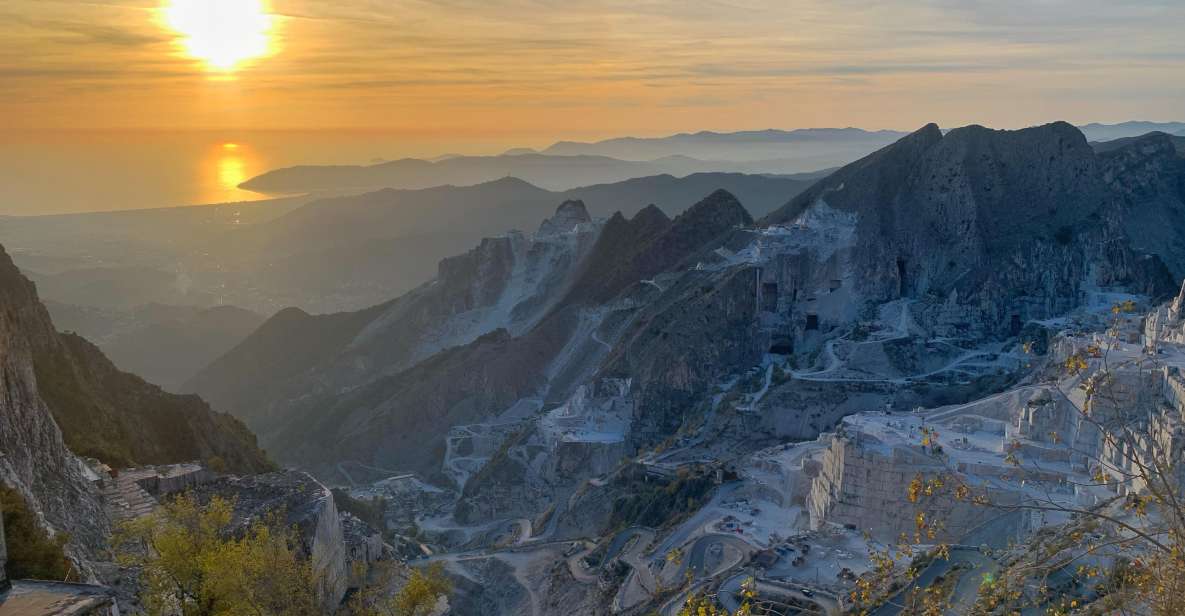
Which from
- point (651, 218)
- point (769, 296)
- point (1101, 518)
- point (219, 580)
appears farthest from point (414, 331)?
point (1101, 518)

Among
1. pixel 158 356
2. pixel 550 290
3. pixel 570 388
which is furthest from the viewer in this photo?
pixel 158 356

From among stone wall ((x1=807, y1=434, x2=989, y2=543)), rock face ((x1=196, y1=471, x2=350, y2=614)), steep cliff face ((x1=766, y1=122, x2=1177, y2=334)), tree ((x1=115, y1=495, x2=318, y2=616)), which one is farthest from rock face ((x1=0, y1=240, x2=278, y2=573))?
steep cliff face ((x1=766, y1=122, x2=1177, y2=334))

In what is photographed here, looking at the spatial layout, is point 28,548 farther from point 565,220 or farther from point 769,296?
point 565,220

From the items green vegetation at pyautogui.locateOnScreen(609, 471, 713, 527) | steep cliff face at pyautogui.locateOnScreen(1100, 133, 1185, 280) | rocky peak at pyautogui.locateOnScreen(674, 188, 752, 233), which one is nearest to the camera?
green vegetation at pyautogui.locateOnScreen(609, 471, 713, 527)

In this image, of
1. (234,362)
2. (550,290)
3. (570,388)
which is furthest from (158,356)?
(570,388)

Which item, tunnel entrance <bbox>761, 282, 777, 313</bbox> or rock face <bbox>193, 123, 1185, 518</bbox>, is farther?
tunnel entrance <bbox>761, 282, 777, 313</bbox>

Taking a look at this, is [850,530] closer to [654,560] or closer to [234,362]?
[654,560]

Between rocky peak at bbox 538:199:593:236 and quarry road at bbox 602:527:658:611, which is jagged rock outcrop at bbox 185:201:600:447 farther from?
quarry road at bbox 602:527:658:611
